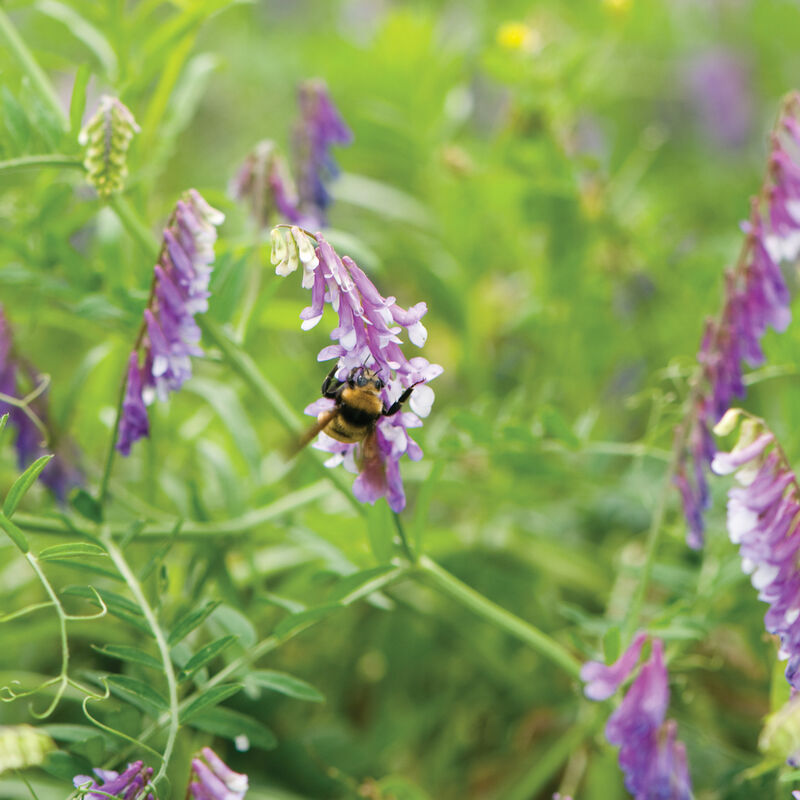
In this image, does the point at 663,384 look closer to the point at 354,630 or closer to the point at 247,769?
the point at 354,630

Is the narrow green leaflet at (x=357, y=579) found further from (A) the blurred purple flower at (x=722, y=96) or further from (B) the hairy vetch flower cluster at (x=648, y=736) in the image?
(A) the blurred purple flower at (x=722, y=96)

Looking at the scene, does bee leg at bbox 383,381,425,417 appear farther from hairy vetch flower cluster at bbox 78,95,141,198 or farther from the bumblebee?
hairy vetch flower cluster at bbox 78,95,141,198

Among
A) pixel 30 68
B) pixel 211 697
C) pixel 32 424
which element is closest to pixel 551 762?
pixel 211 697

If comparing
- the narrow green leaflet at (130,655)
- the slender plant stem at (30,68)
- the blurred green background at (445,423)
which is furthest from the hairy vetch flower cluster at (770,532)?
the slender plant stem at (30,68)

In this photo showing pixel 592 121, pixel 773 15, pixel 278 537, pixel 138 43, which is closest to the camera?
pixel 278 537

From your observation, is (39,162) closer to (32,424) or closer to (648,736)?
(32,424)

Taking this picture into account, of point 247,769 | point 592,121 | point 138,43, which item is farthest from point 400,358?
point 592,121
